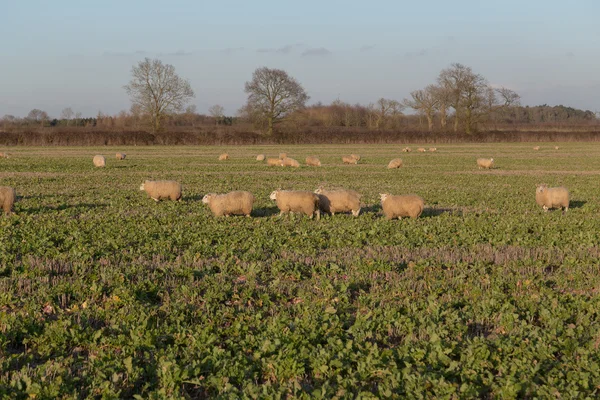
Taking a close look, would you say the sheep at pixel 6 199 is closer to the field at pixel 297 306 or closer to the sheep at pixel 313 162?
the field at pixel 297 306

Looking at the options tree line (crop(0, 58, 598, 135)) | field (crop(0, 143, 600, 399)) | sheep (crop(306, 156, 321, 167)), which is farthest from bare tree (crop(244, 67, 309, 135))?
field (crop(0, 143, 600, 399))

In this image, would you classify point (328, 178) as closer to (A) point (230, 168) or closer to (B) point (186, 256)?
(A) point (230, 168)

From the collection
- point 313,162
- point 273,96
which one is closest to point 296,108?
point 273,96

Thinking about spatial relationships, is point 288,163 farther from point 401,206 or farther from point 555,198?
point 401,206

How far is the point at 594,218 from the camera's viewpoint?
15.5m

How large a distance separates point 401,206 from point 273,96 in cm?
8391

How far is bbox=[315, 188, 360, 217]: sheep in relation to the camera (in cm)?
1580

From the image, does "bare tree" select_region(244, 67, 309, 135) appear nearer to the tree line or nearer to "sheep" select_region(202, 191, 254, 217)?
the tree line

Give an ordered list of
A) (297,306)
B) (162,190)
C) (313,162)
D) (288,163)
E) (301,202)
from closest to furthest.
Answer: (297,306), (301,202), (162,190), (288,163), (313,162)

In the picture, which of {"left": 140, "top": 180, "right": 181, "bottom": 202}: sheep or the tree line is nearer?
{"left": 140, "top": 180, "right": 181, "bottom": 202}: sheep

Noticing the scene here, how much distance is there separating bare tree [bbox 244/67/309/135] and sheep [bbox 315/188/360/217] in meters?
79.4

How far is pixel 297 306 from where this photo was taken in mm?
7609

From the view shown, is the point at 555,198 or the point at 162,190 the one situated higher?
the point at 162,190

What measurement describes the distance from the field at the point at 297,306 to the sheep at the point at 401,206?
0.45 meters
